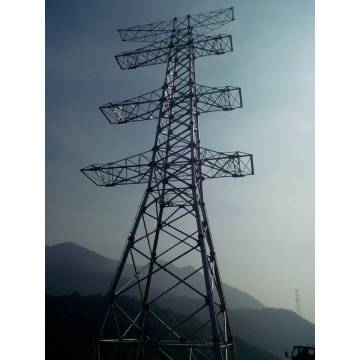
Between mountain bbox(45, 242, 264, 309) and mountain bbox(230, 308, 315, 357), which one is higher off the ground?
mountain bbox(45, 242, 264, 309)

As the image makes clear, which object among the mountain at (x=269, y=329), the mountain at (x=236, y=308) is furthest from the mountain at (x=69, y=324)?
the mountain at (x=269, y=329)

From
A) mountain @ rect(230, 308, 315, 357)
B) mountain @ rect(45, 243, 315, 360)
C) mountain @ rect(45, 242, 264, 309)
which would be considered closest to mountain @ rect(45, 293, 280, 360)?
mountain @ rect(45, 243, 315, 360)

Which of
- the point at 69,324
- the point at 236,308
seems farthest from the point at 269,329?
the point at 69,324

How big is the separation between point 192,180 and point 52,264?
91.3 metres

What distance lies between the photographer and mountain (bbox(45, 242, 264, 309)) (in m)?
76.8

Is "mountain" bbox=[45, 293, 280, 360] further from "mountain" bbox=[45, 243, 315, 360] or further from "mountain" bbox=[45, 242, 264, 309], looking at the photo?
"mountain" bbox=[45, 242, 264, 309]

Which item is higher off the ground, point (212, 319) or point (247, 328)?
point (212, 319)

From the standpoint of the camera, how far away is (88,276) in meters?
89.0

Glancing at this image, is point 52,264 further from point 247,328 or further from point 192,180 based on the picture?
point 192,180

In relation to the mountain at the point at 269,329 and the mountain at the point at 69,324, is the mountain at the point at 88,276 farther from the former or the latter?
the mountain at the point at 69,324

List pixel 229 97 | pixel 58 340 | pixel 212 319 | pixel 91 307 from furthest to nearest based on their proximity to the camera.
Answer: pixel 91 307 < pixel 58 340 < pixel 229 97 < pixel 212 319

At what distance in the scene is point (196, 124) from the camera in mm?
9438

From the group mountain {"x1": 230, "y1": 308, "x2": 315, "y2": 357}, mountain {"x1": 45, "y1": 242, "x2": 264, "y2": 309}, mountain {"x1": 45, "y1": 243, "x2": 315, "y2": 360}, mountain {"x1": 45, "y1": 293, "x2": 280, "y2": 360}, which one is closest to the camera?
mountain {"x1": 45, "y1": 293, "x2": 280, "y2": 360}
